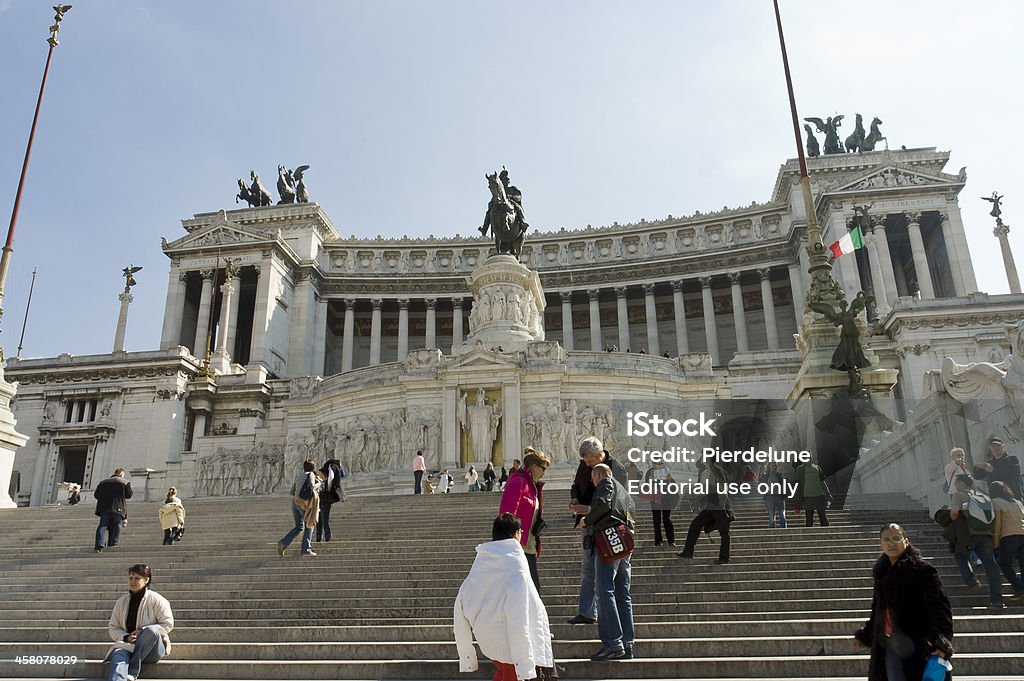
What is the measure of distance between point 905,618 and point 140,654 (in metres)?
7.17

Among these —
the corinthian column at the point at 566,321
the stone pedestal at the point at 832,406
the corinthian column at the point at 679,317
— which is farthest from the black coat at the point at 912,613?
the corinthian column at the point at 566,321

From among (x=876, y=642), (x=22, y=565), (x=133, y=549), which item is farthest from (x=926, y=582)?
(x=22, y=565)

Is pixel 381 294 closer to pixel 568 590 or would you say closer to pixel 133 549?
pixel 133 549

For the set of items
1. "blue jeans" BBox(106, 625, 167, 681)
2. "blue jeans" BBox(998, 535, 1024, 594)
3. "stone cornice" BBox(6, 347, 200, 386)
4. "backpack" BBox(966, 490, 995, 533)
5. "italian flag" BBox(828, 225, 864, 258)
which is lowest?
"blue jeans" BBox(106, 625, 167, 681)

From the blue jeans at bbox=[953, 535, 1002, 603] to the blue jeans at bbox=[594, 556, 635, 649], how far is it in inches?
169

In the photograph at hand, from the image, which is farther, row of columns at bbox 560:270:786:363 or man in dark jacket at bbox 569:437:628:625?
row of columns at bbox 560:270:786:363

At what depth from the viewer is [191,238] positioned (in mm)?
64500

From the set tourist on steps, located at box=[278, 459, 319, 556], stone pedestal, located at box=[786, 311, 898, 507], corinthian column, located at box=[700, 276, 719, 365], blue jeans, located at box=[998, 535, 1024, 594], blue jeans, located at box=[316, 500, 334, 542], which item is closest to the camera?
blue jeans, located at box=[998, 535, 1024, 594]

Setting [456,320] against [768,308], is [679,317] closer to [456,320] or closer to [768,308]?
[768,308]

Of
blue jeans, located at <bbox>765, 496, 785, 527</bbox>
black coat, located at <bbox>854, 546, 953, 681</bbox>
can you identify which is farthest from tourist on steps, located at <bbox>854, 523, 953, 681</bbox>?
blue jeans, located at <bbox>765, 496, 785, 527</bbox>

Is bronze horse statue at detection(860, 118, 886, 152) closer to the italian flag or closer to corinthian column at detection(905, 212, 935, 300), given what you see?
corinthian column at detection(905, 212, 935, 300)

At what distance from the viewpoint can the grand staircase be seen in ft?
25.6

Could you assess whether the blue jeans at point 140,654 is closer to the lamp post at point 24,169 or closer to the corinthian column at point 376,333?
the lamp post at point 24,169

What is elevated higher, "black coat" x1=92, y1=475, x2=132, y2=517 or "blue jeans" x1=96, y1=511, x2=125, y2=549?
"black coat" x1=92, y1=475, x2=132, y2=517
